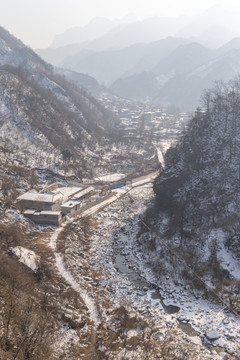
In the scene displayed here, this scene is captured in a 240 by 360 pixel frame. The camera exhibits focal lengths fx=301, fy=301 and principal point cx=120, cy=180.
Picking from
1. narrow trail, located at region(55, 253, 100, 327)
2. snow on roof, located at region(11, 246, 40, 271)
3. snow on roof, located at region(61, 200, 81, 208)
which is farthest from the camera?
snow on roof, located at region(61, 200, 81, 208)

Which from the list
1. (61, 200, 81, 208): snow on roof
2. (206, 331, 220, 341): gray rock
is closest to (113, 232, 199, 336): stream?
(206, 331, 220, 341): gray rock

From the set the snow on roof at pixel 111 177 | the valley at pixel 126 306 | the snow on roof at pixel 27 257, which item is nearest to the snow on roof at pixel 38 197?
the valley at pixel 126 306

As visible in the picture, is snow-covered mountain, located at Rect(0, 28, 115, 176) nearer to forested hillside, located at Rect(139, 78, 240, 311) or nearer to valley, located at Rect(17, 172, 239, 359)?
forested hillside, located at Rect(139, 78, 240, 311)

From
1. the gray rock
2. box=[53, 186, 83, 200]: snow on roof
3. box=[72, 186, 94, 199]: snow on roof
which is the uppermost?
box=[53, 186, 83, 200]: snow on roof

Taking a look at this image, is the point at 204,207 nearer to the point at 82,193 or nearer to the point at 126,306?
the point at 126,306

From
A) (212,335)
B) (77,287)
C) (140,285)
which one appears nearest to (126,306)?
(140,285)

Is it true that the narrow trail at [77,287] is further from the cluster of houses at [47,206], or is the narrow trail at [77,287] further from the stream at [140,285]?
the cluster of houses at [47,206]

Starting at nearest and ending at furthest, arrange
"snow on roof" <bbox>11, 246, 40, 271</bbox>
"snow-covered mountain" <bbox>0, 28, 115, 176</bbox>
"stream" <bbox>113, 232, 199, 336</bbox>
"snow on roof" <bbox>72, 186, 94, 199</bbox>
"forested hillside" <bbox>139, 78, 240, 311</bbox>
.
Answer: "stream" <bbox>113, 232, 199, 336</bbox> → "snow on roof" <bbox>11, 246, 40, 271</bbox> → "forested hillside" <bbox>139, 78, 240, 311</bbox> → "snow on roof" <bbox>72, 186, 94, 199</bbox> → "snow-covered mountain" <bbox>0, 28, 115, 176</bbox>
